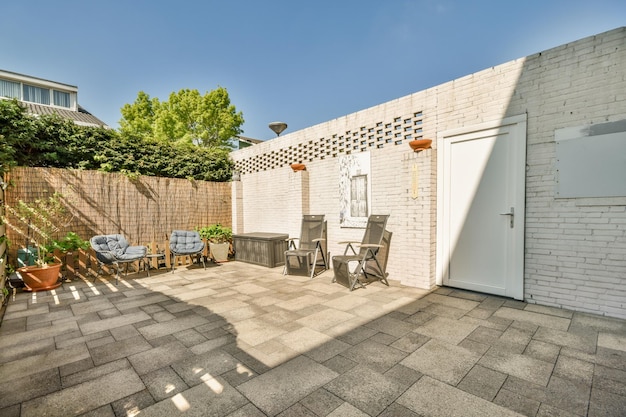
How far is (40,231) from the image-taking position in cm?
506

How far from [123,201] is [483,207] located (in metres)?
7.06

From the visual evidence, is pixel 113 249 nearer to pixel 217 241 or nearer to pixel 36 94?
pixel 217 241

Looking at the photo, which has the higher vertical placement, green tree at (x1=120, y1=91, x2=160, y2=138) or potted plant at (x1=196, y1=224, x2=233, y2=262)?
green tree at (x1=120, y1=91, x2=160, y2=138)

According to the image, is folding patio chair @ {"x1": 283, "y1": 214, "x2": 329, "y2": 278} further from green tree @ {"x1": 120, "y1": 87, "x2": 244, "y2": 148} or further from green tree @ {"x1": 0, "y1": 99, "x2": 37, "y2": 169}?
green tree @ {"x1": 120, "y1": 87, "x2": 244, "y2": 148}

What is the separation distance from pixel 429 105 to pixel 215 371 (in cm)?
462

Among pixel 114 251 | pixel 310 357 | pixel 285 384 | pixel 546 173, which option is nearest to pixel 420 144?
pixel 546 173

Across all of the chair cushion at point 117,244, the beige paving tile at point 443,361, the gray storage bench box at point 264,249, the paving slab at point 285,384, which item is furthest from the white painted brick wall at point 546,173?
the chair cushion at point 117,244

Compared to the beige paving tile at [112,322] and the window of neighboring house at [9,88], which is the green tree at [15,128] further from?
the window of neighboring house at [9,88]

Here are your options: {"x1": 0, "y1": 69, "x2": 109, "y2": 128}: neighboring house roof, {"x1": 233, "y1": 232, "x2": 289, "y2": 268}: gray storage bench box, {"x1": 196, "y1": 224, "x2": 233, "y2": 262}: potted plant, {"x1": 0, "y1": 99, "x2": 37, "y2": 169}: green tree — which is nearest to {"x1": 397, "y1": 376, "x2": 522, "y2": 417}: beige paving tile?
{"x1": 233, "y1": 232, "x2": 289, "y2": 268}: gray storage bench box

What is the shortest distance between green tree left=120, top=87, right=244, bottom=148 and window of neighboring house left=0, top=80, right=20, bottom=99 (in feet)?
14.8

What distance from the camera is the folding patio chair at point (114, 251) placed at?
5.28m

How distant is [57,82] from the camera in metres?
15.7

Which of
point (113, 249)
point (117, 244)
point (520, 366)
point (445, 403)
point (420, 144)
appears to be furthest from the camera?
point (117, 244)

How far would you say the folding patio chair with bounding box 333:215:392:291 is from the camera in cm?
467
